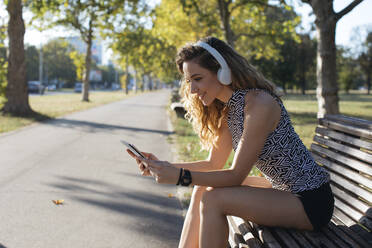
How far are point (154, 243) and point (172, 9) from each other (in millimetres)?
16774

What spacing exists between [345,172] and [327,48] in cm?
470

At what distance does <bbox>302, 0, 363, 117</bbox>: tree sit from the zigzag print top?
4.98m

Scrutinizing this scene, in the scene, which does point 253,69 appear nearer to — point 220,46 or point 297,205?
point 220,46

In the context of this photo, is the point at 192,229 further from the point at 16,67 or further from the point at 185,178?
the point at 16,67

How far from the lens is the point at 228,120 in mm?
2580

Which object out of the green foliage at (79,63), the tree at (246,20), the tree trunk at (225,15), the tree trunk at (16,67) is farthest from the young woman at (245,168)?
the green foliage at (79,63)

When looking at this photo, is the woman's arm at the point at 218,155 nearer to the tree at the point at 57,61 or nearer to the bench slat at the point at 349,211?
the bench slat at the point at 349,211

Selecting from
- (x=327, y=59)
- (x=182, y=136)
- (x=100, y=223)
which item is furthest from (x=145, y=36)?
(x=100, y=223)

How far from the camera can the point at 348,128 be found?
2.89 metres

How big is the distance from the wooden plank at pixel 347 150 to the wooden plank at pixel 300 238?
781mm

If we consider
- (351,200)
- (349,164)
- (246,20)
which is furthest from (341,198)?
(246,20)

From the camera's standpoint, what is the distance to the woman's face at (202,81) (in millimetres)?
2467

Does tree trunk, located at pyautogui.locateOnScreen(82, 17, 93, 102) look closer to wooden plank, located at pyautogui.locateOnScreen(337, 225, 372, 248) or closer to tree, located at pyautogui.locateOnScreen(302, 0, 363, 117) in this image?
tree, located at pyautogui.locateOnScreen(302, 0, 363, 117)

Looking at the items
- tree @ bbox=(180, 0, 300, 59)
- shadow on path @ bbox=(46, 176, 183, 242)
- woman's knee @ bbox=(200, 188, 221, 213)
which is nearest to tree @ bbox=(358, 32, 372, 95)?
tree @ bbox=(180, 0, 300, 59)
